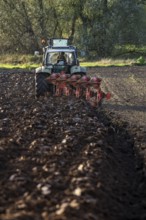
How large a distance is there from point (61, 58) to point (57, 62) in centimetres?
18

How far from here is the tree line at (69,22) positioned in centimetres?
3491

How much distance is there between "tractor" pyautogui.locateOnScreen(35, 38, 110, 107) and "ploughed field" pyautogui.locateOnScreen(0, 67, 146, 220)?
52 cm

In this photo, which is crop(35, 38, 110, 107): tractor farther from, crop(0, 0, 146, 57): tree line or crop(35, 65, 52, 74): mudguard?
crop(0, 0, 146, 57): tree line

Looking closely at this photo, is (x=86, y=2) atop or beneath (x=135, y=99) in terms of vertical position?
atop

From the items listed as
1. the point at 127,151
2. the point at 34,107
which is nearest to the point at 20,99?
the point at 34,107

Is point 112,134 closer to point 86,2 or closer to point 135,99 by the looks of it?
point 135,99

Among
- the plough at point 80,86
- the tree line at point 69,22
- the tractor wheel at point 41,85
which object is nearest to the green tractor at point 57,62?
the tractor wheel at point 41,85

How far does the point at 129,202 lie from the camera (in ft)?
18.4

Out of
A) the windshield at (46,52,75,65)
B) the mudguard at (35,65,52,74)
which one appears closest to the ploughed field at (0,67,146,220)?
the mudguard at (35,65,52,74)

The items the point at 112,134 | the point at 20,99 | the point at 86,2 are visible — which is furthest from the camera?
the point at 86,2

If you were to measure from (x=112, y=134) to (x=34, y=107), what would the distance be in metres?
2.89

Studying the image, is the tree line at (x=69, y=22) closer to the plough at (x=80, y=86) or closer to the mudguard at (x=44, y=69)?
the mudguard at (x=44, y=69)

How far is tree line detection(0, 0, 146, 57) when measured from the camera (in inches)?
1374

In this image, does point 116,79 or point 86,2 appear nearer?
point 116,79
